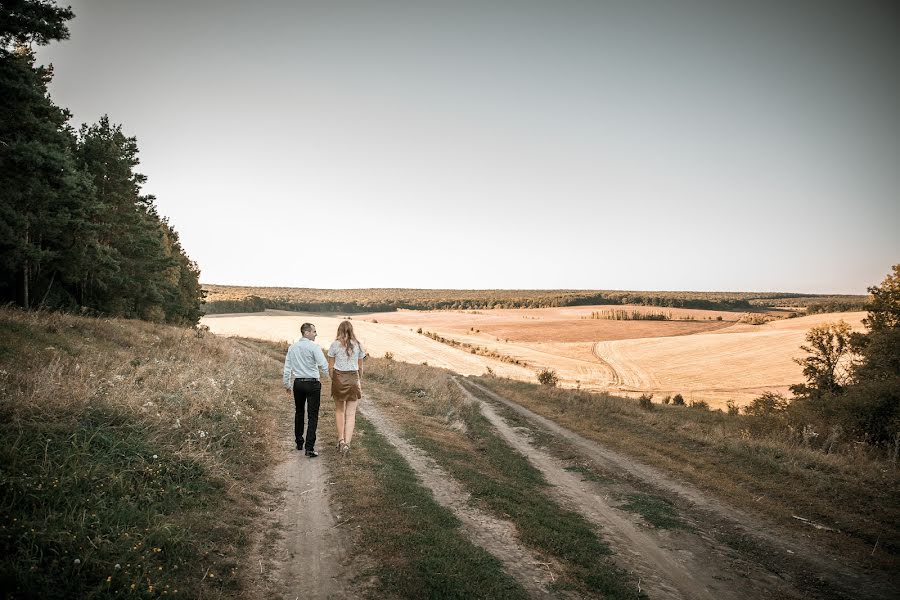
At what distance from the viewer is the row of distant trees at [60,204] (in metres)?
12.5

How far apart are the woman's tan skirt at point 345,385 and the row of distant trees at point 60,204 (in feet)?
44.1

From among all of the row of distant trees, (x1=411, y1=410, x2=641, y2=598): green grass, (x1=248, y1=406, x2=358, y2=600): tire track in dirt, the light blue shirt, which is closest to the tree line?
(x1=411, y1=410, x2=641, y2=598): green grass

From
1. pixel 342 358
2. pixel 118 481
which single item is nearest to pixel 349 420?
pixel 342 358

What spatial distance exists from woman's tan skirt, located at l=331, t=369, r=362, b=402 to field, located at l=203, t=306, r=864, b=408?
36.5 m

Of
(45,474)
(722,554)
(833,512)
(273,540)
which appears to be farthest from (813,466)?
(45,474)

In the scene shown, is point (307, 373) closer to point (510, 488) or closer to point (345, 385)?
point (345, 385)

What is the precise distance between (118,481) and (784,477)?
12805mm

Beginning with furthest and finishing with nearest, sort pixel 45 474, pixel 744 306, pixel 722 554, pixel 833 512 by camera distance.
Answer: pixel 744 306 → pixel 833 512 → pixel 722 554 → pixel 45 474

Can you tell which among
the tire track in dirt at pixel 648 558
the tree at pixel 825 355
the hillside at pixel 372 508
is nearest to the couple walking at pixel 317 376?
the hillside at pixel 372 508

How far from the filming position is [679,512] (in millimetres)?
7566

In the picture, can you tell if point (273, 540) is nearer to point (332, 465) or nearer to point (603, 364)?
point (332, 465)

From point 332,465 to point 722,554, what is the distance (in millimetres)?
6822

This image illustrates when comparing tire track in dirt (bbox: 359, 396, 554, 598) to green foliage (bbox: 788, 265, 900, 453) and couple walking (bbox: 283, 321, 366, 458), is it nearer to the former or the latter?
couple walking (bbox: 283, 321, 366, 458)

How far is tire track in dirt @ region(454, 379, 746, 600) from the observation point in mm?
5082
